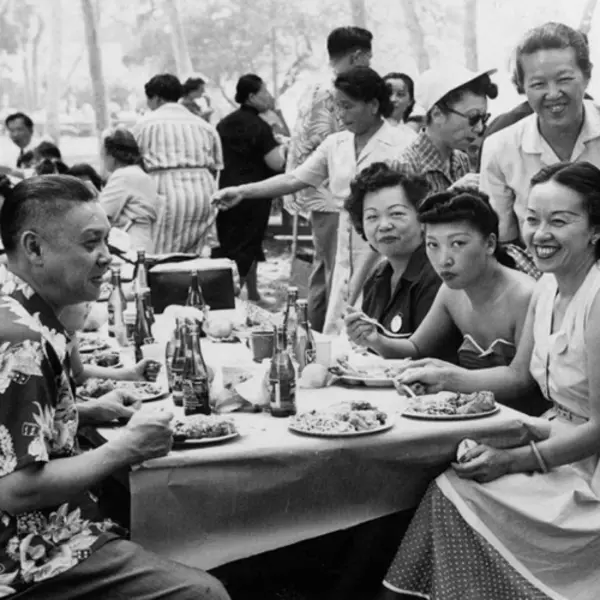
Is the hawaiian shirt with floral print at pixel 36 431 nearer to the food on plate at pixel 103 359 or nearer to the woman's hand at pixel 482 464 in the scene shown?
the woman's hand at pixel 482 464

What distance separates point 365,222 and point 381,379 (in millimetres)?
1076

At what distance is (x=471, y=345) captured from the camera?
124 inches

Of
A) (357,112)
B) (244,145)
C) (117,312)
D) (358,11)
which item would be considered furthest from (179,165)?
(358,11)

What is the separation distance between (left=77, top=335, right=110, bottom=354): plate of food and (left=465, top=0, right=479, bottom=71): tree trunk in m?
9.32

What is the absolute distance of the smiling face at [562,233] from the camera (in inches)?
103

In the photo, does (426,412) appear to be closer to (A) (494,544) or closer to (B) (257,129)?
(A) (494,544)

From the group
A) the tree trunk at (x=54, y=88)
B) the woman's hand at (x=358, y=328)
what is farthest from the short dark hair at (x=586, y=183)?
the tree trunk at (x=54, y=88)

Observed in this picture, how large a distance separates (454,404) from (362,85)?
2.74 metres

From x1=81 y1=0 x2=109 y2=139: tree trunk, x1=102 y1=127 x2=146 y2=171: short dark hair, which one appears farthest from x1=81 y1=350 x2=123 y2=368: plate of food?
x1=81 y1=0 x2=109 y2=139: tree trunk

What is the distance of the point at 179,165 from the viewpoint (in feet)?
23.7

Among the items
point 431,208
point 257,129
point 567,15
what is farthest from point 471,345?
point 567,15

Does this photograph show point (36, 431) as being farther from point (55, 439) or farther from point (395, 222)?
point (395, 222)

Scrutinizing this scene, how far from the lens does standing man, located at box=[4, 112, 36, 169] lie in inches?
420

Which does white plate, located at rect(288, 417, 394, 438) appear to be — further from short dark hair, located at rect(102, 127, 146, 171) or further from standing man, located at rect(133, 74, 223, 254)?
standing man, located at rect(133, 74, 223, 254)
